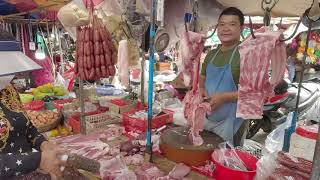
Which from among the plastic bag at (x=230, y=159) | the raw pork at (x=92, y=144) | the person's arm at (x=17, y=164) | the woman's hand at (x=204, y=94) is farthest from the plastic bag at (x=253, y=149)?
the person's arm at (x=17, y=164)

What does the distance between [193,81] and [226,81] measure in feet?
1.29

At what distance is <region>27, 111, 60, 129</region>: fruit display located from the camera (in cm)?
311

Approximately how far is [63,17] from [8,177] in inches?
70.8

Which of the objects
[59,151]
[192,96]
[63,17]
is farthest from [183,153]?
[63,17]

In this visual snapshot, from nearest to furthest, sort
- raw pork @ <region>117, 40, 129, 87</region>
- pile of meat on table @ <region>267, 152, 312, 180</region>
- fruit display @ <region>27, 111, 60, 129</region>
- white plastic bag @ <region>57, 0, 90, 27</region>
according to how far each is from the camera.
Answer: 1. pile of meat on table @ <region>267, 152, 312, 180</region>
2. white plastic bag @ <region>57, 0, 90, 27</region>
3. raw pork @ <region>117, 40, 129, 87</region>
4. fruit display @ <region>27, 111, 60, 129</region>

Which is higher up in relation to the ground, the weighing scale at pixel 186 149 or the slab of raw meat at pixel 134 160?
the weighing scale at pixel 186 149

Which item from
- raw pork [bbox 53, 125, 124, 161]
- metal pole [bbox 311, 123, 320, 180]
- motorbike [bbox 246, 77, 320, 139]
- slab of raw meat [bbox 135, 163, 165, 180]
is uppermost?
metal pole [bbox 311, 123, 320, 180]

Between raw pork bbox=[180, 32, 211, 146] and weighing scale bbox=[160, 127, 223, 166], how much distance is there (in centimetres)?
8

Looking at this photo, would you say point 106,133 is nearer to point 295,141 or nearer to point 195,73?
point 195,73

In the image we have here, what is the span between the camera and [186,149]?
209 centimetres

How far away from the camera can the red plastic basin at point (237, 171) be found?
171 centimetres

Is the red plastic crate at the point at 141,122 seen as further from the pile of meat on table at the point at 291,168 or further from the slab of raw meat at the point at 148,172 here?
the pile of meat on table at the point at 291,168

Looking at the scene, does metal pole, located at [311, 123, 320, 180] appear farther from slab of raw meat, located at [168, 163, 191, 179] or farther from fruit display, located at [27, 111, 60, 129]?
fruit display, located at [27, 111, 60, 129]

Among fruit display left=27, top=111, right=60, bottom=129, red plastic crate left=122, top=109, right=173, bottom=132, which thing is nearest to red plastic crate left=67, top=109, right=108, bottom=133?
fruit display left=27, top=111, right=60, bottom=129
